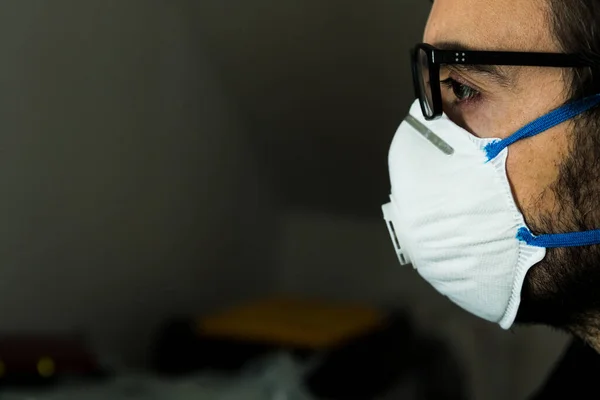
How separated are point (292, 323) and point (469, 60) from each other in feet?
4.46

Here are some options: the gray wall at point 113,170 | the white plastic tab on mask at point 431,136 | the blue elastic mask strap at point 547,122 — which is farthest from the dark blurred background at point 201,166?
the blue elastic mask strap at point 547,122

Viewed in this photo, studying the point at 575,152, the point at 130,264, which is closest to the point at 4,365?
the point at 130,264

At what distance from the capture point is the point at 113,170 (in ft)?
5.81

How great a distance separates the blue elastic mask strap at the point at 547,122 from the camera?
2.34 feet

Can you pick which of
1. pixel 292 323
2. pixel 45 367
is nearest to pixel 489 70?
pixel 45 367

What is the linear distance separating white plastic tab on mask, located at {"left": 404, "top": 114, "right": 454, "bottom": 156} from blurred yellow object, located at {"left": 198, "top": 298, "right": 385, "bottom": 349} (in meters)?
1.04

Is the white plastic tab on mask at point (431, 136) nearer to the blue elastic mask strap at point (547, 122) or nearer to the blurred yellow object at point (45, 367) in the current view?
the blue elastic mask strap at point (547, 122)

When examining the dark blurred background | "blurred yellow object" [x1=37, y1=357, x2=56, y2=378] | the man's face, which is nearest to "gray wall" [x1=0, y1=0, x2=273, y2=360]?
the dark blurred background

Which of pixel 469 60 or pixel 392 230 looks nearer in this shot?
pixel 469 60

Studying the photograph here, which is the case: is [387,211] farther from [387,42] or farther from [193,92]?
[193,92]

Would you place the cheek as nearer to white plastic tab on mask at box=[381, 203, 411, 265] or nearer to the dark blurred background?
white plastic tab on mask at box=[381, 203, 411, 265]

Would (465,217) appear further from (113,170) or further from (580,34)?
(113,170)

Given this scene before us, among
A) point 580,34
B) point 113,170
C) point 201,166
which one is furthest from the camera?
point 201,166

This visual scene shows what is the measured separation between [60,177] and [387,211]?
0.96m
